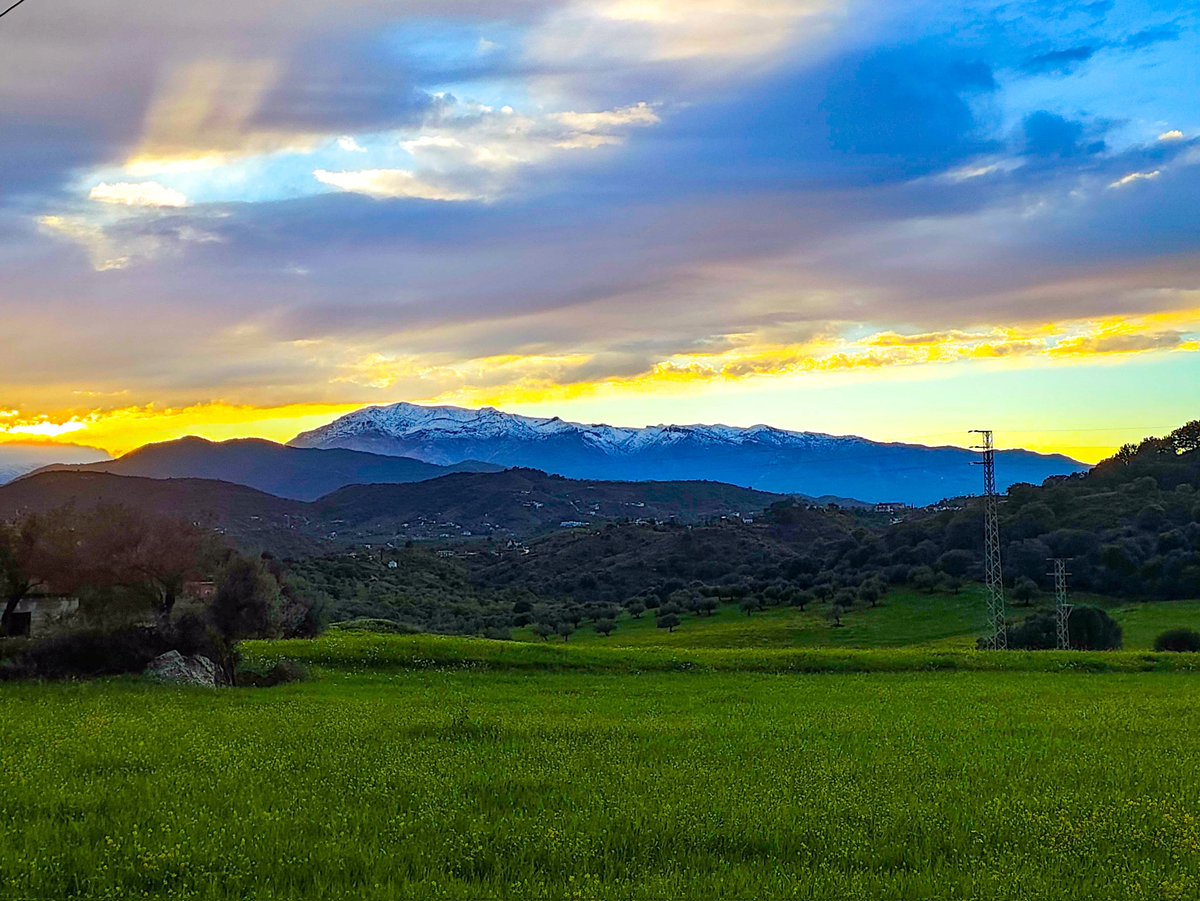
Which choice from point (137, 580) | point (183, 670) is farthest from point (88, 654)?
point (137, 580)

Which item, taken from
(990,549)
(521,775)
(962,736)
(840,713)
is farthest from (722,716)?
(990,549)

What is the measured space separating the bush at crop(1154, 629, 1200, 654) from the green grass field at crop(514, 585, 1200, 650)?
16.0 feet

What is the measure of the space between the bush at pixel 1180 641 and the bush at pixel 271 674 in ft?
165

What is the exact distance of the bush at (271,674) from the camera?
28328mm

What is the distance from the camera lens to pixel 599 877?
9062 mm

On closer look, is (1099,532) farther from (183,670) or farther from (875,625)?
(183,670)

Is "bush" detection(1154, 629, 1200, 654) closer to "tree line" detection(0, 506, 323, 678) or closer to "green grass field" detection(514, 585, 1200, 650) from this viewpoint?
"green grass field" detection(514, 585, 1200, 650)

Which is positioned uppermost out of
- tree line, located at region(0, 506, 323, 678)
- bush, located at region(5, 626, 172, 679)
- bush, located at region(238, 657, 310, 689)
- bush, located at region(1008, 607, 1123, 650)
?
tree line, located at region(0, 506, 323, 678)

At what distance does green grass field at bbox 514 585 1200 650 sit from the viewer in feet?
235

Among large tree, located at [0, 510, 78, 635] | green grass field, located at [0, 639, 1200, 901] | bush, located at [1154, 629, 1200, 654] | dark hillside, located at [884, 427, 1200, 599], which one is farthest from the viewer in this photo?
dark hillside, located at [884, 427, 1200, 599]

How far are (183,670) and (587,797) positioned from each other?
1830 centimetres

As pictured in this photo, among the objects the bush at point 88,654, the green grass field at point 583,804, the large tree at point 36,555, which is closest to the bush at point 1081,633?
the green grass field at point 583,804

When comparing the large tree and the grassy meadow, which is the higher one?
the large tree

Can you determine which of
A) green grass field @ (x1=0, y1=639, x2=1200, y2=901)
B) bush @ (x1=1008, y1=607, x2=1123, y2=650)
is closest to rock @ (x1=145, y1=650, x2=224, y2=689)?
green grass field @ (x1=0, y1=639, x2=1200, y2=901)
